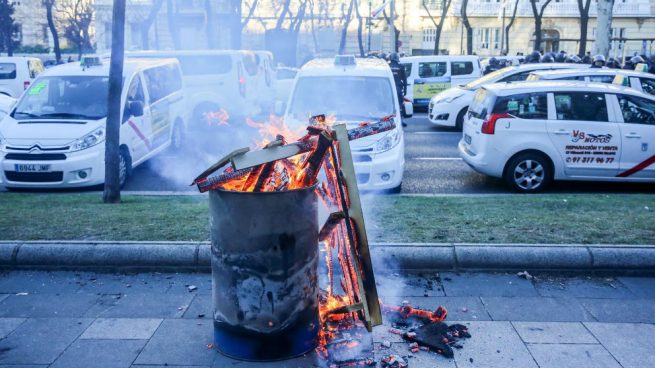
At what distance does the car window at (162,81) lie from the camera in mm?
11906

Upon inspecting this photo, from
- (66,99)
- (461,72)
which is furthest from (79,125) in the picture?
(461,72)

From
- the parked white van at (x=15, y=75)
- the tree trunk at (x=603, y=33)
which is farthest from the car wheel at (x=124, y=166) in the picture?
the tree trunk at (x=603, y=33)

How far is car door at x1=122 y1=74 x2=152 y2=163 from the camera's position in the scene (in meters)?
10.7

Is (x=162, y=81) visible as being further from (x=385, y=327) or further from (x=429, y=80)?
(x=429, y=80)

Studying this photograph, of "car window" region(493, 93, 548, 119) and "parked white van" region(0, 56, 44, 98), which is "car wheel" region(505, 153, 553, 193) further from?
"parked white van" region(0, 56, 44, 98)

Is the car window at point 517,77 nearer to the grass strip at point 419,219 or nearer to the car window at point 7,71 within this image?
the grass strip at point 419,219

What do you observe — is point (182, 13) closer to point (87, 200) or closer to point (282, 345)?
point (87, 200)

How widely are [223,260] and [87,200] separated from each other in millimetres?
5026

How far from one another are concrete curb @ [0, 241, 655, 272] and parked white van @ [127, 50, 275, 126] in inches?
453

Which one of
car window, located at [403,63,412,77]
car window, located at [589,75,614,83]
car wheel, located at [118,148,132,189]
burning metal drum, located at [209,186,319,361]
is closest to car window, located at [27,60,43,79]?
car window, located at [403,63,412,77]

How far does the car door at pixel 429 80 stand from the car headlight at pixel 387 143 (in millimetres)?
13078

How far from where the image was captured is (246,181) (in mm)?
4215

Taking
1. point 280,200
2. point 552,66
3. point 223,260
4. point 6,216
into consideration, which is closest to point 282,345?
point 223,260

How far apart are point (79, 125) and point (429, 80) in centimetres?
1409
